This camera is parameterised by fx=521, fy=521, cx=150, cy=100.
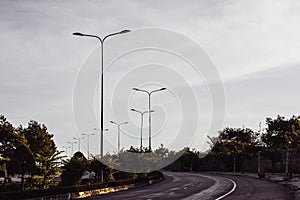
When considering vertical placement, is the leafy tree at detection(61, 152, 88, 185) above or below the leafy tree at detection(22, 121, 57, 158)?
below

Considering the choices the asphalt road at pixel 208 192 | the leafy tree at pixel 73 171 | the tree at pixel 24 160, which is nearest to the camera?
the asphalt road at pixel 208 192

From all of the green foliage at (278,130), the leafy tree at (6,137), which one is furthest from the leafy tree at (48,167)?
the green foliage at (278,130)

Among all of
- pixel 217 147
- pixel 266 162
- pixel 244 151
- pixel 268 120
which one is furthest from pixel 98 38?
pixel 217 147

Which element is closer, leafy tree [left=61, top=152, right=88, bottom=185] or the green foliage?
leafy tree [left=61, top=152, right=88, bottom=185]

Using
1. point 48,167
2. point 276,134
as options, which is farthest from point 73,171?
point 276,134

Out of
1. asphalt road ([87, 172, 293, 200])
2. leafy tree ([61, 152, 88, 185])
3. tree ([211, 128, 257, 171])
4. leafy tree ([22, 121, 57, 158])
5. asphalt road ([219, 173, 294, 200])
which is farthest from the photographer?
tree ([211, 128, 257, 171])

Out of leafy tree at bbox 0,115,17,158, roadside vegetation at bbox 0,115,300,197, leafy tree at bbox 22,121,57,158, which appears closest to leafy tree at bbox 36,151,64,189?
roadside vegetation at bbox 0,115,300,197

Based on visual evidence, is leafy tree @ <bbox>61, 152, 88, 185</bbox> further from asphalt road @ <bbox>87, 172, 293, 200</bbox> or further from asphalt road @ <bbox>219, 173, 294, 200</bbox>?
asphalt road @ <bbox>219, 173, 294, 200</bbox>

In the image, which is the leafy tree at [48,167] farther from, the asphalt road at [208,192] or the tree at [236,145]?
the tree at [236,145]

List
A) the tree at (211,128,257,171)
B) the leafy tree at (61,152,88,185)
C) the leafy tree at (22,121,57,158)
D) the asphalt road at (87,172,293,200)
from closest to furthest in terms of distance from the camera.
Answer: the asphalt road at (87,172,293,200) < the leafy tree at (61,152,88,185) < the leafy tree at (22,121,57,158) < the tree at (211,128,257,171)

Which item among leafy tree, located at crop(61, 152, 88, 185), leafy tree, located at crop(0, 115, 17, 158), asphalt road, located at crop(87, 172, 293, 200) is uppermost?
leafy tree, located at crop(0, 115, 17, 158)

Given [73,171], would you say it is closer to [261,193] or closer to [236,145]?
[261,193]

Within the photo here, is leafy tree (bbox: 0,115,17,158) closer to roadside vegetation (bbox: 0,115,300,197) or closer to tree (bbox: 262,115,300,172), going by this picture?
roadside vegetation (bbox: 0,115,300,197)

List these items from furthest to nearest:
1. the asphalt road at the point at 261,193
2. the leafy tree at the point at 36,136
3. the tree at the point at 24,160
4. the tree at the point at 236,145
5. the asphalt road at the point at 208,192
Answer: the tree at the point at 236,145 < the leafy tree at the point at 36,136 < the tree at the point at 24,160 < the asphalt road at the point at 208,192 < the asphalt road at the point at 261,193
